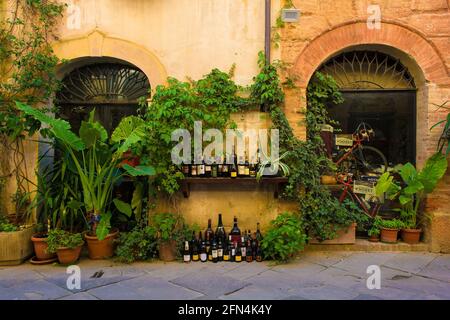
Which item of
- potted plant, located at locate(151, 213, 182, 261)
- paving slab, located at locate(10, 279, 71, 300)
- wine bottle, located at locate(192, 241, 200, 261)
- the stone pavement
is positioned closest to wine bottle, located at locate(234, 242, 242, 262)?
the stone pavement

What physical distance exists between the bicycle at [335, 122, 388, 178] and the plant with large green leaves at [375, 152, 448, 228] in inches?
13.4

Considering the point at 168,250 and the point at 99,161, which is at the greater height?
the point at 99,161

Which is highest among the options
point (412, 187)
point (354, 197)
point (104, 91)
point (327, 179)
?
point (104, 91)

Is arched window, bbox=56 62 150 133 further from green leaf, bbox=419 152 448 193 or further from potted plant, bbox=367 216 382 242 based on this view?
green leaf, bbox=419 152 448 193

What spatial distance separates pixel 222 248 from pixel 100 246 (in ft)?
6.24

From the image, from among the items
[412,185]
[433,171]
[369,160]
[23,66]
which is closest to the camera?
[433,171]

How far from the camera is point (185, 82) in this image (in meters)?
5.69

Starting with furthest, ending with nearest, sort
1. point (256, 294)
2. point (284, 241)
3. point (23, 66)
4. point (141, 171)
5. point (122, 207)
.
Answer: point (23, 66)
point (122, 207)
point (284, 241)
point (141, 171)
point (256, 294)

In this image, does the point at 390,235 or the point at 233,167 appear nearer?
the point at 233,167

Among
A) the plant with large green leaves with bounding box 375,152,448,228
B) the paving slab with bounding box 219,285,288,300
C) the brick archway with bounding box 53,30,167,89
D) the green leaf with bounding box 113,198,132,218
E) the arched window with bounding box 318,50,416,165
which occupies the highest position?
the brick archway with bounding box 53,30,167,89

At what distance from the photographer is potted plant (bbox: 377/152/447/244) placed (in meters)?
5.42

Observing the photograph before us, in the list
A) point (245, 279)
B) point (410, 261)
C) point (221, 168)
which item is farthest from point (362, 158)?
point (245, 279)

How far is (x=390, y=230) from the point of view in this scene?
5.76 meters

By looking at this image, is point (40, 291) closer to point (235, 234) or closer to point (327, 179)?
point (235, 234)
